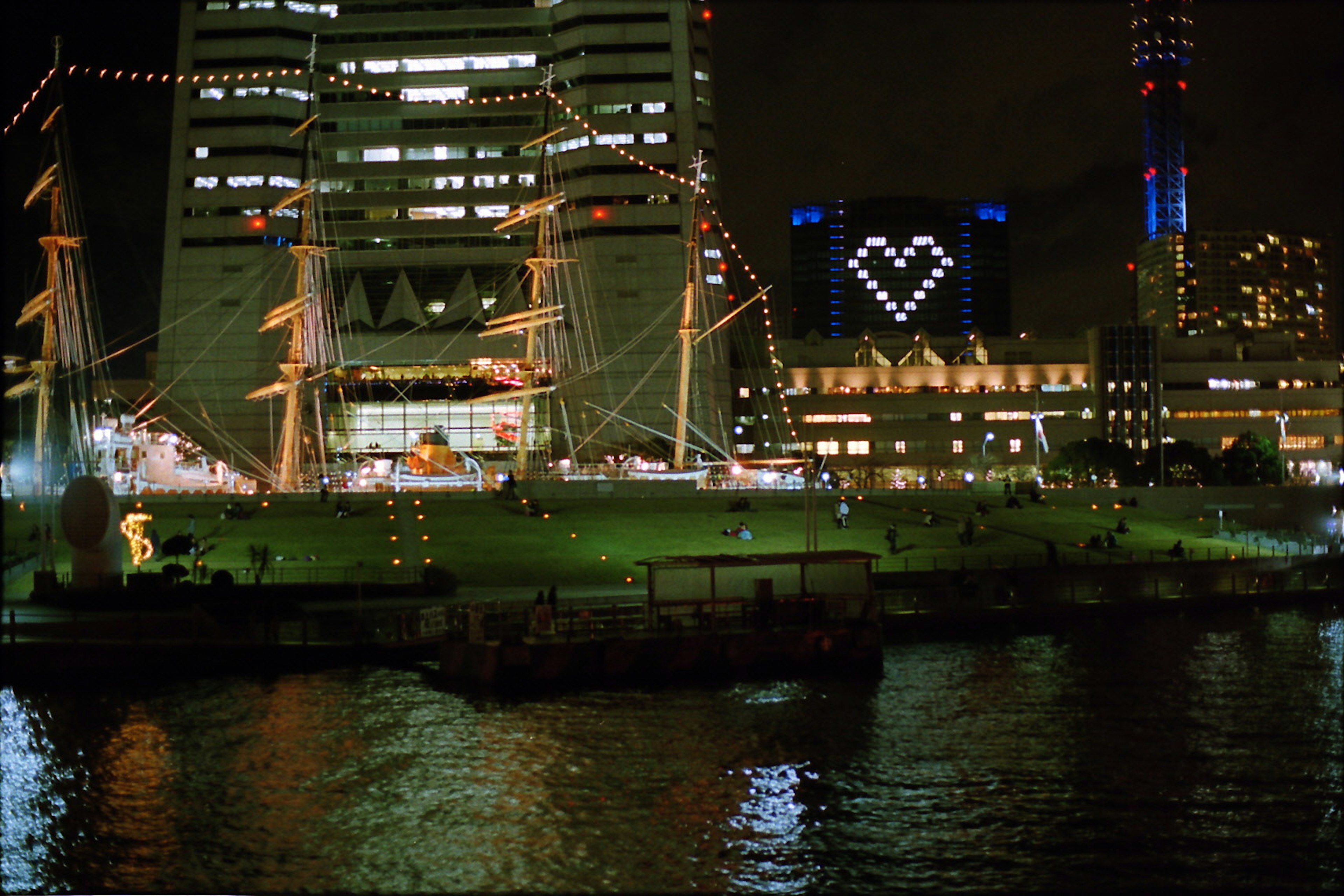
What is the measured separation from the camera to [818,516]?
5141 cm

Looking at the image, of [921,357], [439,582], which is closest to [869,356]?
[921,357]

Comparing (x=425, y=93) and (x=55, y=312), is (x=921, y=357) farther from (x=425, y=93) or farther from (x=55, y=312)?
(x=55, y=312)

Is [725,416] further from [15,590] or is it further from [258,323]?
[15,590]

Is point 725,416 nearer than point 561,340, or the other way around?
point 561,340

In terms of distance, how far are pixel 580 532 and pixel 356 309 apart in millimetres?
60621

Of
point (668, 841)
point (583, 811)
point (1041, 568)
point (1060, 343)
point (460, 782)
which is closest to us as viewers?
point (668, 841)

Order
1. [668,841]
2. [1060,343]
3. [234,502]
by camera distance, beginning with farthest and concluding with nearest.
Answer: [1060,343]
[234,502]
[668,841]

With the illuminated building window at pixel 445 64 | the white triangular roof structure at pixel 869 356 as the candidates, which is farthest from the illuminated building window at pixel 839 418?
the illuminated building window at pixel 445 64

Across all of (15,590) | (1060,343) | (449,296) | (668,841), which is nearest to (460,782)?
(668,841)

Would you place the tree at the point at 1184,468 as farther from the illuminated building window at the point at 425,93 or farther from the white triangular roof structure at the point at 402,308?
the illuminated building window at the point at 425,93

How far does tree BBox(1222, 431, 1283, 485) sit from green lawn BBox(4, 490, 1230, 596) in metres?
39.0

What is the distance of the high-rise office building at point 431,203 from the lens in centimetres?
9856

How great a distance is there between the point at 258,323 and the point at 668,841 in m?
88.4

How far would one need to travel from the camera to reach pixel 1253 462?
9431 cm
